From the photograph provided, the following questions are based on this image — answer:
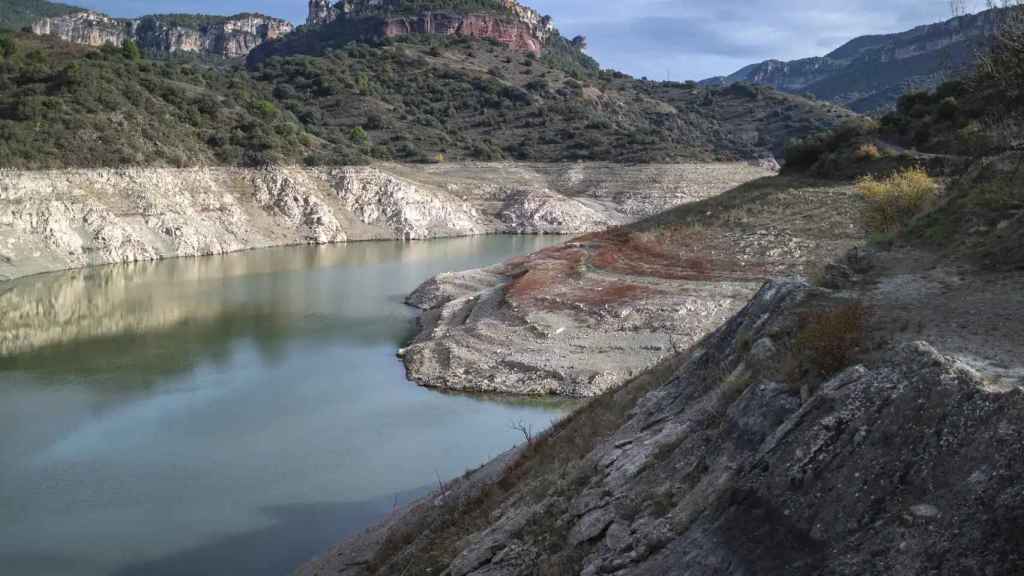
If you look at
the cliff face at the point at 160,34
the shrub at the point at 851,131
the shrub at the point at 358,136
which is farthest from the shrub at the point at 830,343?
the cliff face at the point at 160,34

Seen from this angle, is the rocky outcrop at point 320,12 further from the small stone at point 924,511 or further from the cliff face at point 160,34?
the small stone at point 924,511

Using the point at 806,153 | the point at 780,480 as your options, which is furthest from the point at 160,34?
the point at 780,480

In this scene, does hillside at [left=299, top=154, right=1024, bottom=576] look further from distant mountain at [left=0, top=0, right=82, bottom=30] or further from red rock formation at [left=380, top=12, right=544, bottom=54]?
distant mountain at [left=0, top=0, right=82, bottom=30]

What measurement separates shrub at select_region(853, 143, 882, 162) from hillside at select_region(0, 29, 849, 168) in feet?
146

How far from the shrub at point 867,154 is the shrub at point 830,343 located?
117 ft

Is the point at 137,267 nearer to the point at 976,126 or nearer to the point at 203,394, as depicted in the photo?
the point at 203,394

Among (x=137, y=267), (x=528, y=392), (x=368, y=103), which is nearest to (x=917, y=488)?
(x=528, y=392)

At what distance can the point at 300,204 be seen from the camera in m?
64.0

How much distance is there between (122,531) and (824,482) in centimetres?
1463

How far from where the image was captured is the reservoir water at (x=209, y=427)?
1563cm

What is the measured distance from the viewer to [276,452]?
20078 mm

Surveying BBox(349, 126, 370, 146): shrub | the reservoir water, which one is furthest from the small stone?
BBox(349, 126, 370, 146): shrub

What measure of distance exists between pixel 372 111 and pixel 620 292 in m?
74.6

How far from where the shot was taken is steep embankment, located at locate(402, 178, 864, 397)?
26.1 metres
